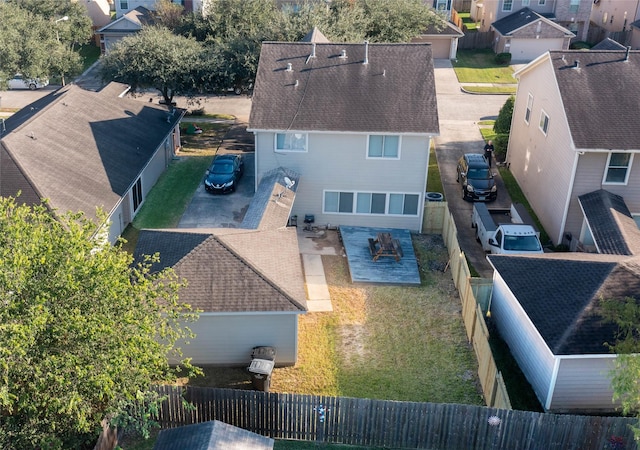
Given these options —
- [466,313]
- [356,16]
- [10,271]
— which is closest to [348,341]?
[466,313]

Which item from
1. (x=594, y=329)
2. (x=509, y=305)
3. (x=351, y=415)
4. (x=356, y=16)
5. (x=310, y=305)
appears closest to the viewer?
(x=351, y=415)

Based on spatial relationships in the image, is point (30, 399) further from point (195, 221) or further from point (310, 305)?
point (195, 221)

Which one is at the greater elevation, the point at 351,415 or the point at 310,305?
the point at 351,415

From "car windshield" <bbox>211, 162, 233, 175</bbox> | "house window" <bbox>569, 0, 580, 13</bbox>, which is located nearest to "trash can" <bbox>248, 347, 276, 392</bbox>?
"car windshield" <bbox>211, 162, 233, 175</bbox>

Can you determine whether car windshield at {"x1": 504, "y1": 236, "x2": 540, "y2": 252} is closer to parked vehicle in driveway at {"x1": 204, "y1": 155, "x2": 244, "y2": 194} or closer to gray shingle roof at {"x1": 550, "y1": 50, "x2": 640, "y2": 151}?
gray shingle roof at {"x1": 550, "y1": 50, "x2": 640, "y2": 151}

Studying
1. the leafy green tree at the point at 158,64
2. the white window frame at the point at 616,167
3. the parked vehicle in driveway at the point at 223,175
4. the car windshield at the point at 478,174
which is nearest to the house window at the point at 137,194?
the parked vehicle in driveway at the point at 223,175

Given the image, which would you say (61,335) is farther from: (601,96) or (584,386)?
(601,96)

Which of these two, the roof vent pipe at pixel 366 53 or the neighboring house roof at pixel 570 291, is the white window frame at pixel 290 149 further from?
the neighboring house roof at pixel 570 291
